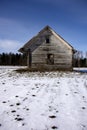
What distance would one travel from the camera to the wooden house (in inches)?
1095

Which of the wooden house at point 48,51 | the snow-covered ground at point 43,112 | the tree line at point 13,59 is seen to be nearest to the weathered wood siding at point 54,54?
the wooden house at point 48,51

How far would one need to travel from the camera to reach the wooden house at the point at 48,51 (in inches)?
1095

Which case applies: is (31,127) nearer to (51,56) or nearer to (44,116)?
(44,116)

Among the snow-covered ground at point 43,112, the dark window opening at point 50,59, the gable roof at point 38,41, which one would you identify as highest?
the gable roof at point 38,41

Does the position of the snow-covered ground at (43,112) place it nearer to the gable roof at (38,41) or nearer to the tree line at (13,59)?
the gable roof at (38,41)

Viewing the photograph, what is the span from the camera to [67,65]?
2806 centimetres

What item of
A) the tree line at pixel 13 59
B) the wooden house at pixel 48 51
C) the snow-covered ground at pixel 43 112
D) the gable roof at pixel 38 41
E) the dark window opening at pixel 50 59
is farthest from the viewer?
the tree line at pixel 13 59

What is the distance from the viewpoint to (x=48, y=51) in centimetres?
2797

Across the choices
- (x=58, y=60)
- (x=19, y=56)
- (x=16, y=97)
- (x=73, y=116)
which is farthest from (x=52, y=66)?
(x=19, y=56)

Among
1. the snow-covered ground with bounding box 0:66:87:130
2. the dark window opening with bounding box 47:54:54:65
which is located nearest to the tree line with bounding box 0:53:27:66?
the dark window opening with bounding box 47:54:54:65

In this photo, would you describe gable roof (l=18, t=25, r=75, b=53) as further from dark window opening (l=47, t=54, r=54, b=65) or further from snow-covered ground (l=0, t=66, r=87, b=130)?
snow-covered ground (l=0, t=66, r=87, b=130)

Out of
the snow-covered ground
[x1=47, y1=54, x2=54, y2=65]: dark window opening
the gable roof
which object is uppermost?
the gable roof

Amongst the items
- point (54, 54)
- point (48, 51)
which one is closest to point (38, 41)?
point (48, 51)

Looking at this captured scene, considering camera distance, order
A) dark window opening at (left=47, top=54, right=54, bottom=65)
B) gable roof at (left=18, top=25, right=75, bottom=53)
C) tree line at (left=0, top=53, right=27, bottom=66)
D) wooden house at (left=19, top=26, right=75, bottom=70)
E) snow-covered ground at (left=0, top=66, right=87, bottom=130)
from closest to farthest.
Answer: snow-covered ground at (left=0, top=66, right=87, bottom=130) → gable roof at (left=18, top=25, right=75, bottom=53) → wooden house at (left=19, top=26, right=75, bottom=70) → dark window opening at (left=47, top=54, right=54, bottom=65) → tree line at (left=0, top=53, right=27, bottom=66)
